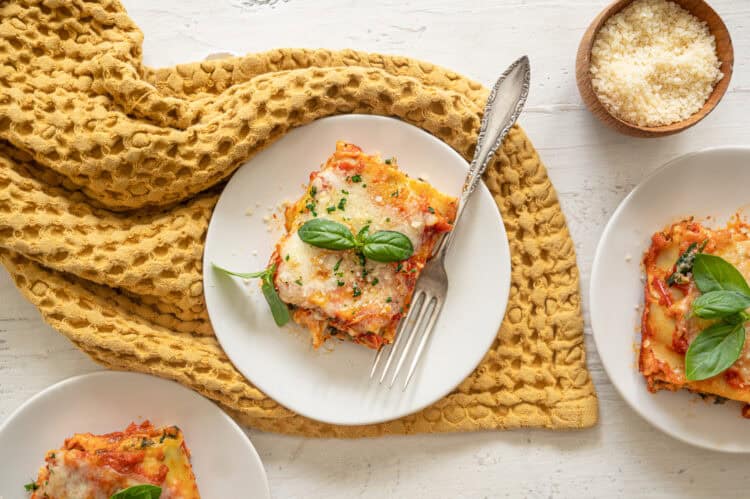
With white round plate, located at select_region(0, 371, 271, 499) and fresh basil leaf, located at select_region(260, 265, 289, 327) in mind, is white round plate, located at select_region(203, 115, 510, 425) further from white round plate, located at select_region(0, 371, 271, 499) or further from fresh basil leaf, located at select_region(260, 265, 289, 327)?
white round plate, located at select_region(0, 371, 271, 499)

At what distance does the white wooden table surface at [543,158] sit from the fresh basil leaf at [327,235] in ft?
2.46

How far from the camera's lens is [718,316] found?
6.47 ft

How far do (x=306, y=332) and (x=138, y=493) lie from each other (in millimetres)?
692

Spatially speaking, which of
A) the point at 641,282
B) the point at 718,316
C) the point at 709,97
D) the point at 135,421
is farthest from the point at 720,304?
the point at 135,421

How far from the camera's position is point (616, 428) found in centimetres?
233

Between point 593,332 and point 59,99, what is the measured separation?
Result: 1896mm

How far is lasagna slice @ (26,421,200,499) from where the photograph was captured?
200cm

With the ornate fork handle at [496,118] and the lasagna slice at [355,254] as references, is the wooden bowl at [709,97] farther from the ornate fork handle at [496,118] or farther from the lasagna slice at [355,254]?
the lasagna slice at [355,254]

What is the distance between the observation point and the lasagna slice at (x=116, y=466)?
78.7 inches

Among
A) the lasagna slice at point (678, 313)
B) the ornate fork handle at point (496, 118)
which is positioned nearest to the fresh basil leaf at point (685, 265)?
the lasagna slice at point (678, 313)

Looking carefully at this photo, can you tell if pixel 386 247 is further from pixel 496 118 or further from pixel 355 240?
pixel 496 118

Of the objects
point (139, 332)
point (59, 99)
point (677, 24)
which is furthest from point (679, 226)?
point (59, 99)

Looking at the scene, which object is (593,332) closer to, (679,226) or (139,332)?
(679,226)

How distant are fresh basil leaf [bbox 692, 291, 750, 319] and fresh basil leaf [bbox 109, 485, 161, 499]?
172 centimetres
